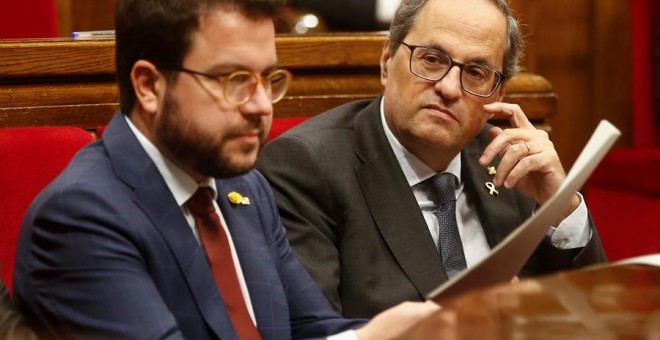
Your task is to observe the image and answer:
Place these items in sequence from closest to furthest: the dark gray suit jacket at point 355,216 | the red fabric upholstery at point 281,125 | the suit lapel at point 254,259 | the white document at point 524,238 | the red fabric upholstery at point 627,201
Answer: the white document at point 524,238 < the suit lapel at point 254,259 < the dark gray suit jacket at point 355,216 < the red fabric upholstery at point 281,125 < the red fabric upholstery at point 627,201

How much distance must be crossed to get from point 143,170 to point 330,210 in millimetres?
633

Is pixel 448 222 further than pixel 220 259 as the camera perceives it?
Yes

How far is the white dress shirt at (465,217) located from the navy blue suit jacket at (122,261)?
1.91ft

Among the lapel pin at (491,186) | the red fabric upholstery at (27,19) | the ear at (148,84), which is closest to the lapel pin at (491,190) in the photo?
the lapel pin at (491,186)

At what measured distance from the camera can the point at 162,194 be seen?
130 cm

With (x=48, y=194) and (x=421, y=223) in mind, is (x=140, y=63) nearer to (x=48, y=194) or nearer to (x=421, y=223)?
(x=48, y=194)

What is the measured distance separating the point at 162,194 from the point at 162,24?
0.20 m

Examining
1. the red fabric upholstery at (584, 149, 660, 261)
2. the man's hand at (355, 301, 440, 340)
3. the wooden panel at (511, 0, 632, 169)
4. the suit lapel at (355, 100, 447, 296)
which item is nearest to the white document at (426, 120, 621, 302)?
the man's hand at (355, 301, 440, 340)

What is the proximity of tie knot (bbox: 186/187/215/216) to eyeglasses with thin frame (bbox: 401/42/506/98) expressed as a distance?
661 millimetres

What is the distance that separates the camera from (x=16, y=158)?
1.76 meters

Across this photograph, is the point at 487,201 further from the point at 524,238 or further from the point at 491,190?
the point at 524,238

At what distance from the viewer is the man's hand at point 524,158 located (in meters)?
1.92

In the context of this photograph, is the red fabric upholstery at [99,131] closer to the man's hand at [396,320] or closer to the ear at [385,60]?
the ear at [385,60]

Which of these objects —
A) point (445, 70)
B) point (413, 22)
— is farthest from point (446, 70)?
point (413, 22)
